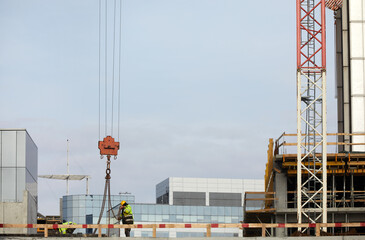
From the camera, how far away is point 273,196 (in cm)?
5762

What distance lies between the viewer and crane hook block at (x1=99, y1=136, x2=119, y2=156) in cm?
4137

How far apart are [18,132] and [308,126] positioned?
21.1 m

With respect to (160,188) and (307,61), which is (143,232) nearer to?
(160,188)

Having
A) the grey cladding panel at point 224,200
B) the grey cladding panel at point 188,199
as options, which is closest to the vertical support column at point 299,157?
the grey cladding panel at point 188,199

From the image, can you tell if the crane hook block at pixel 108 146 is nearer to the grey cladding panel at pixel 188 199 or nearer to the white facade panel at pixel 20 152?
the white facade panel at pixel 20 152

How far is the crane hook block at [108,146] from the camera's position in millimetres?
41372

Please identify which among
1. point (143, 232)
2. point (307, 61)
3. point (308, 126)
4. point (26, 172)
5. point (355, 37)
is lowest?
point (143, 232)

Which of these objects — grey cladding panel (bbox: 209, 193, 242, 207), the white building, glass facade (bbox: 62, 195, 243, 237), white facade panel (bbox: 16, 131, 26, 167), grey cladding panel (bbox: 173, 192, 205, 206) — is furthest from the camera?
grey cladding panel (bbox: 209, 193, 242, 207)

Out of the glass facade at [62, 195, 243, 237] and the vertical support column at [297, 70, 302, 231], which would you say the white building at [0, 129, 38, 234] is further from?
the glass facade at [62, 195, 243, 237]

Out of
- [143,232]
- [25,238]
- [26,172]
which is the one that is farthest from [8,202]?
[143,232]

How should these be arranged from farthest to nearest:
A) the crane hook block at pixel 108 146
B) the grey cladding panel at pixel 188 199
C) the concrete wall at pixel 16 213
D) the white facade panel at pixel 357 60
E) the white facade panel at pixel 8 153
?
the grey cladding panel at pixel 188 199 → the white facade panel at pixel 357 60 → the white facade panel at pixel 8 153 → the concrete wall at pixel 16 213 → the crane hook block at pixel 108 146

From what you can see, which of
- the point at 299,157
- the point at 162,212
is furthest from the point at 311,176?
the point at 162,212

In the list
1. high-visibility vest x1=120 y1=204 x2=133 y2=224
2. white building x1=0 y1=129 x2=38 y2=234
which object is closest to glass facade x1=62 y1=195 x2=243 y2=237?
white building x1=0 y1=129 x2=38 y2=234

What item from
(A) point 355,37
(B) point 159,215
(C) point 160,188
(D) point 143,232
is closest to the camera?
(A) point 355,37
